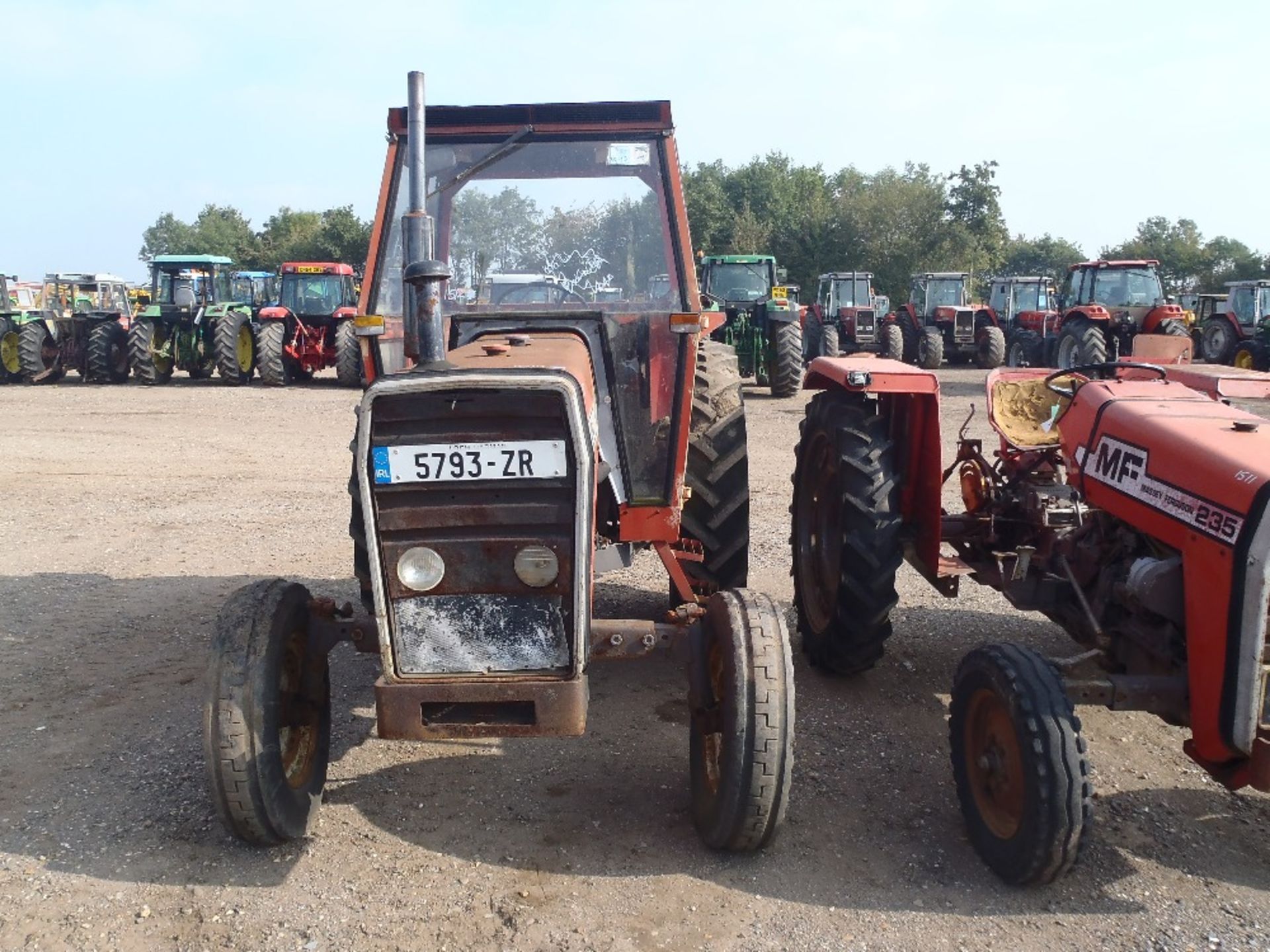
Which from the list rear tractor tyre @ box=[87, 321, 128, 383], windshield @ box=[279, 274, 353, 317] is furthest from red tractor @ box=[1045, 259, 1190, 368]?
rear tractor tyre @ box=[87, 321, 128, 383]

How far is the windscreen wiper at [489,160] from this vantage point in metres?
4.57

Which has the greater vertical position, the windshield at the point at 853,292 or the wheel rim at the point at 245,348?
the windshield at the point at 853,292

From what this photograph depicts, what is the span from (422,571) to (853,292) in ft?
72.0

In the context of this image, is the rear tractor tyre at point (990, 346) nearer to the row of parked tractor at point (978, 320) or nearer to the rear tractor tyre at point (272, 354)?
the row of parked tractor at point (978, 320)

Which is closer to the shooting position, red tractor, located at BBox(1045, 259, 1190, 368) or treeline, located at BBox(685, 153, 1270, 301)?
red tractor, located at BBox(1045, 259, 1190, 368)

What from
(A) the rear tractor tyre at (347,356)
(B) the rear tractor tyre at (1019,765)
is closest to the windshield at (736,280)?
(A) the rear tractor tyre at (347,356)

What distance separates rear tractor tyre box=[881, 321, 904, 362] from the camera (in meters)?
22.1

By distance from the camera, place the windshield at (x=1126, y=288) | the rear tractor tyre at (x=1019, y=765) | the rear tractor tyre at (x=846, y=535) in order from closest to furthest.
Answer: the rear tractor tyre at (x=1019, y=765) → the rear tractor tyre at (x=846, y=535) → the windshield at (x=1126, y=288)

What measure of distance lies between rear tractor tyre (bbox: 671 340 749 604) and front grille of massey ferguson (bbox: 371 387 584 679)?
1.42 m

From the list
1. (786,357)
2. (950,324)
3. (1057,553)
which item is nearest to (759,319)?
(786,357)

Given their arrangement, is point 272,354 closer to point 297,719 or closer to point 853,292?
point 853,292

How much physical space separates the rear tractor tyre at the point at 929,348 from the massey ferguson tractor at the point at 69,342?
50.5 feet

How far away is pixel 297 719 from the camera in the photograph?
360 centimetres

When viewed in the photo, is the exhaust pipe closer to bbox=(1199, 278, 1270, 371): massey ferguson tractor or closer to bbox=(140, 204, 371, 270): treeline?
bbox=(1199, 278, 1270, 371): massey ferguson tractor
